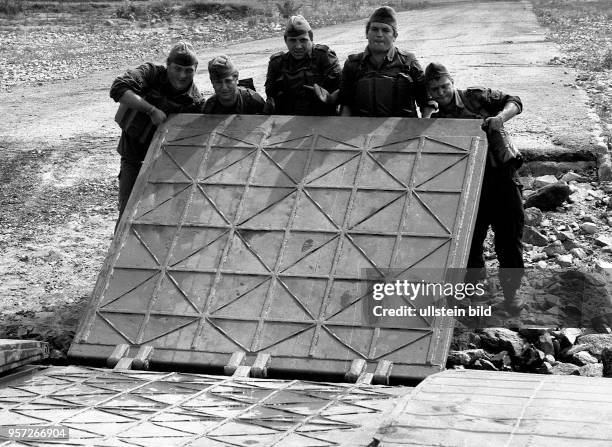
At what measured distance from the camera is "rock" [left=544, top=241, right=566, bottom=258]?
8.91 meters

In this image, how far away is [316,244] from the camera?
696 cm

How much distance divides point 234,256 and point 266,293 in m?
0.39

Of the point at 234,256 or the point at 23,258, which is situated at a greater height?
the point at 234,256

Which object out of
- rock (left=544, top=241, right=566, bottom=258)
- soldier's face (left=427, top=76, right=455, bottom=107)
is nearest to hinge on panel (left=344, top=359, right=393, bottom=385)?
soldier's face (left=427, top=76, right=455, bottom=107)

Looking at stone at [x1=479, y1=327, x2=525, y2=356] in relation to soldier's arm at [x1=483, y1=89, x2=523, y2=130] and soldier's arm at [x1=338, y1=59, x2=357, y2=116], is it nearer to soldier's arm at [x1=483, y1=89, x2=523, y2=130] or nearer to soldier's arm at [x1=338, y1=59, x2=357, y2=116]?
soldier's arm at [x1=483, y1=89, x2=523, y2=130]

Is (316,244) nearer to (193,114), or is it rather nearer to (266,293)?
(266,293)

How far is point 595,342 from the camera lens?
7.30 metres

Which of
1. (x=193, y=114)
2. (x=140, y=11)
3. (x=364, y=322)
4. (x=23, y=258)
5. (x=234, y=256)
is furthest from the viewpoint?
(x=140, y=11)

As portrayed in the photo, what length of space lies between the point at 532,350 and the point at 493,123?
5.22 ft

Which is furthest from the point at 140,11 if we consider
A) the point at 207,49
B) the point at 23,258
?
the point at 23,258

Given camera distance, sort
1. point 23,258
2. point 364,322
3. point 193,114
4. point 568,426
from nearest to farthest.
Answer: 1. point 568,426
2. point 364,322
3. point 193,114
4. point 23,258

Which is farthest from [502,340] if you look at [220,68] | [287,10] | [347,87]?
[287,10]

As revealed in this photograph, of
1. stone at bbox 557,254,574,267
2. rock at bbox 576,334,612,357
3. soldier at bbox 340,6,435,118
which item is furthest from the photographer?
stone at bbox 557,254,574,267

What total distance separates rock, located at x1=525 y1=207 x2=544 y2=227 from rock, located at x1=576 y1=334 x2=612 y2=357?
88.4 inches
